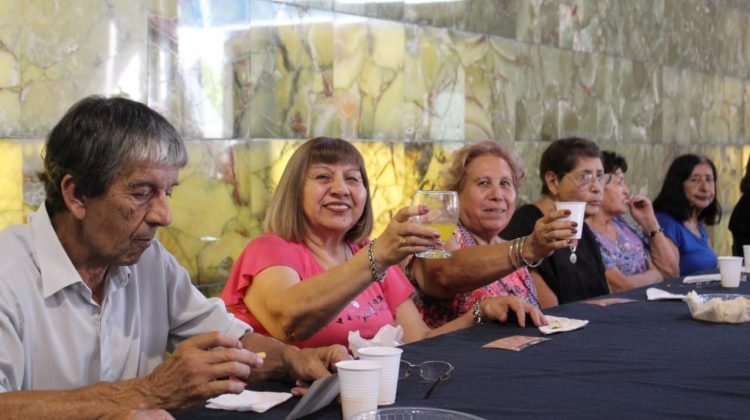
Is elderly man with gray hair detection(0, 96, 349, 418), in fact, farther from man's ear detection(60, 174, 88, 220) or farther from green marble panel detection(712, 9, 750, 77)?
green marble panel detection(712, 9, 750, 77)

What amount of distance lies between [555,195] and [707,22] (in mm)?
4840

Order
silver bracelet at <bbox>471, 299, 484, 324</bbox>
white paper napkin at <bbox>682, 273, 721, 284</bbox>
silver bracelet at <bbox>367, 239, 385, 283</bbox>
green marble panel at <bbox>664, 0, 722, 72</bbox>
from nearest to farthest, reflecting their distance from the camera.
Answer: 1. silver bracelet at <bbox>367, 239, 385, 283</bbox>
2. silver bracelet at <bbox>471, 299, 484, 324</bbox>
3. white paper napkin at <bbox>682, 273, 721, 284</bbox>
4. green marble panel at <bbox>664, 0, 722, 72</bbox>

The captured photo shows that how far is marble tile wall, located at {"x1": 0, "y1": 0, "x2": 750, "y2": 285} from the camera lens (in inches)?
128

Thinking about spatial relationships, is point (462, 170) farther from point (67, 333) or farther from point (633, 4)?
point (633, 4)

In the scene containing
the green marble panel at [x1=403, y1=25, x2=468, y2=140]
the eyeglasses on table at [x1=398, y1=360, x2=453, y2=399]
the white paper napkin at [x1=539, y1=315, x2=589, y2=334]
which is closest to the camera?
the eyeglasses on table at [x1=398, y1=360, x2=453, y2=399]

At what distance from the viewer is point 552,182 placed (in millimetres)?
4266

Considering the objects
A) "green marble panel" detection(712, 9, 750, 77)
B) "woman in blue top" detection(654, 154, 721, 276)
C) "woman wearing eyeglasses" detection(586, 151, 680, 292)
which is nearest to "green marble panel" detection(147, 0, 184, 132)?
"woman wearing eyeglasses" detection(586, 151, 680, 292)

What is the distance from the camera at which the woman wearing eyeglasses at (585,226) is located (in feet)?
12.4

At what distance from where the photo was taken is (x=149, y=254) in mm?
2057

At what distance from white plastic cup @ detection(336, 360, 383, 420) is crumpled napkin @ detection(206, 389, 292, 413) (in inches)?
6.9

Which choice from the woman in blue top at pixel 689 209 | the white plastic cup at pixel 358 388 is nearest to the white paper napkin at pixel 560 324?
the white plastic cup at pixel 358 388

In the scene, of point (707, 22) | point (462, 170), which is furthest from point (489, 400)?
point (707, 22)

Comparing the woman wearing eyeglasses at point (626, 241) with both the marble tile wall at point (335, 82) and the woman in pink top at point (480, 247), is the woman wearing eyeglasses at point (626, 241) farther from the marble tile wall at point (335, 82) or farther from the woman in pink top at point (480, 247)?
the marble tile wall at point (335, 82)

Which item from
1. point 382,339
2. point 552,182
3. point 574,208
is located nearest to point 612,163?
point 552,182
